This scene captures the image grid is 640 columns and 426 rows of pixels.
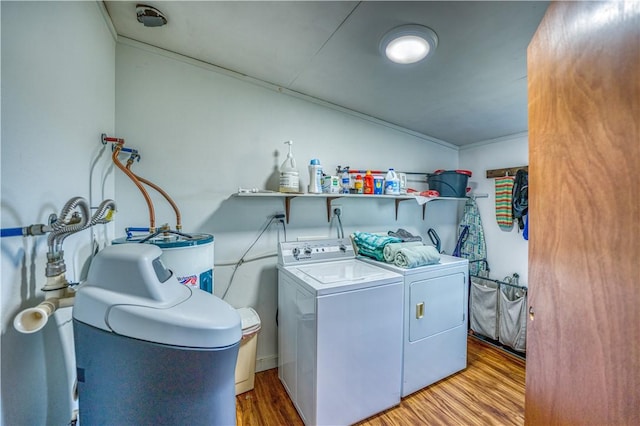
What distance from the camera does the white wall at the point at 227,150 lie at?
1.71 m

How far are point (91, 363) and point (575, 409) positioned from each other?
1455 millimetres

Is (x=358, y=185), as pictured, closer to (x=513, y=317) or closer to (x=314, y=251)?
(x=314, y=251)

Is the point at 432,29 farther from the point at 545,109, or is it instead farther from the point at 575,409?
the point at 575,409

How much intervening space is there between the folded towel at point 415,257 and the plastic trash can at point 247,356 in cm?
113

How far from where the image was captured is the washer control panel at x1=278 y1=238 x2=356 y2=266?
1.99 meters

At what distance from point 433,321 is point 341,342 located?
843mm

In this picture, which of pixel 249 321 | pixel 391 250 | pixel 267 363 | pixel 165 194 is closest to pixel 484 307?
pixel 391 250

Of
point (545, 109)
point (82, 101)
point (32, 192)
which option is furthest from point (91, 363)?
point (545, 109)

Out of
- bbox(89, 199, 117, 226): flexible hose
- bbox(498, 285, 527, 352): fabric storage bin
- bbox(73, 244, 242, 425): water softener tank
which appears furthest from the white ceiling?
bbox(498, 285, 527, 352): fabric storage bin

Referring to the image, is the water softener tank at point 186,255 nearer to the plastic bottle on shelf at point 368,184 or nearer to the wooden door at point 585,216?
the plastic bottle on shelf at point 368,184

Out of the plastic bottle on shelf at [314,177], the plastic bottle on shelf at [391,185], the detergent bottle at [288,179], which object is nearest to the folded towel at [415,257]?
the plastic bottle on shelf at [391,185]

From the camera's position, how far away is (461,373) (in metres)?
2.14

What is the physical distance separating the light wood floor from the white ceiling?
223 centimetres

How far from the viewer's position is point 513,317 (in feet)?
7.71
